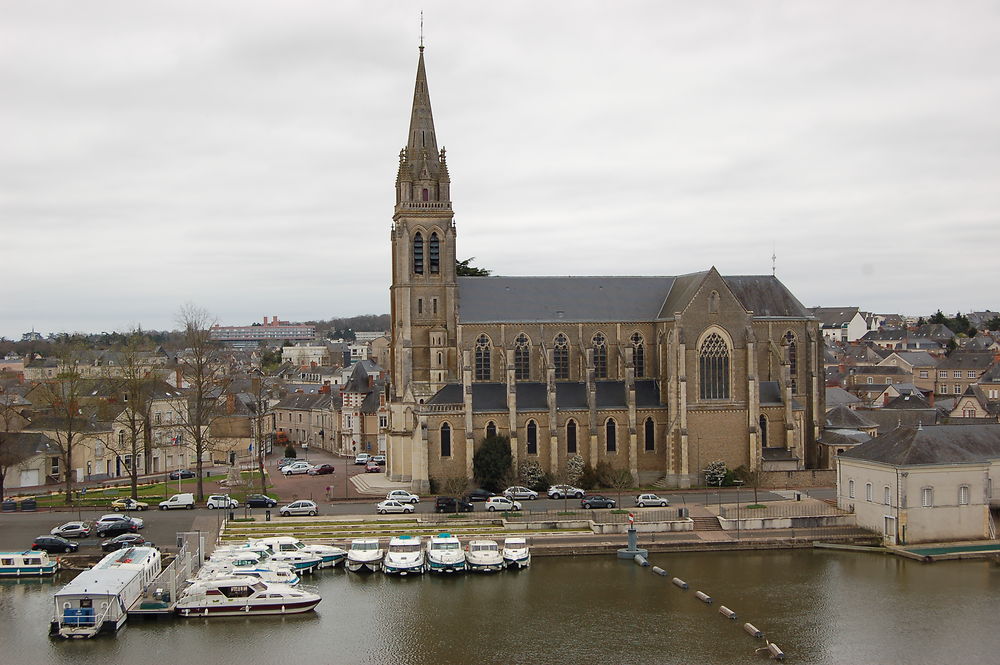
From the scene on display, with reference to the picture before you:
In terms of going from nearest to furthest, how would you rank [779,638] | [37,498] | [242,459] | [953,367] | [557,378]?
[779,638], [37,498], [557,378], [242,459], [953,367]

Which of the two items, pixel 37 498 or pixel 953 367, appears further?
pixel 953 367

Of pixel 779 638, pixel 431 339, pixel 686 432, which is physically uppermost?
pixel 431 339

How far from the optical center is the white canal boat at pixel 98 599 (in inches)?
1400

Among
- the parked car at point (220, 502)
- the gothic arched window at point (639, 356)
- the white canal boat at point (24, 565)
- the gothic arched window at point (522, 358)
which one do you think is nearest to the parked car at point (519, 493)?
the gothic arched window at point (522, 358)

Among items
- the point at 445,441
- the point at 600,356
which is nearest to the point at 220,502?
the point at 445,441

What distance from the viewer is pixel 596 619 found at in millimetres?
37219

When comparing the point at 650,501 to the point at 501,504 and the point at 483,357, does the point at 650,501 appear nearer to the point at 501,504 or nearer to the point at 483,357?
the point at 501,504

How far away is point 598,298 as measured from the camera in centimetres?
6712

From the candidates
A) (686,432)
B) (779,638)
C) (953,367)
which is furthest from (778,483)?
(953,367)

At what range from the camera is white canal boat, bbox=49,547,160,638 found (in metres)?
35.6

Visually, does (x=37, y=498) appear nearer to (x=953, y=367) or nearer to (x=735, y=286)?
(x=735, y=286)

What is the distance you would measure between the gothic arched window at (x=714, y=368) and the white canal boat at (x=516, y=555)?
22.2 m

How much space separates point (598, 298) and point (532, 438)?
1074 centimetres

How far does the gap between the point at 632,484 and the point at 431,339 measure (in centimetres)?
1521
